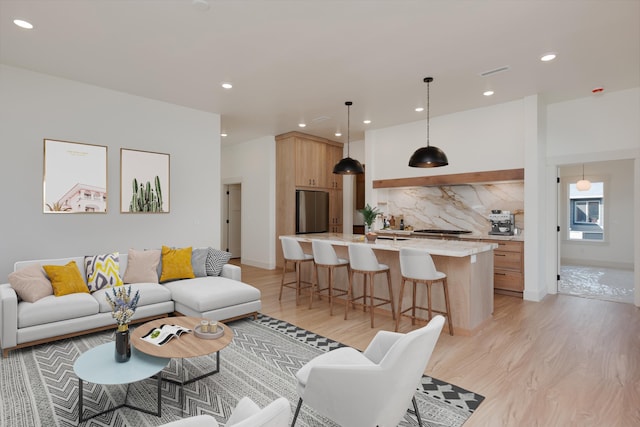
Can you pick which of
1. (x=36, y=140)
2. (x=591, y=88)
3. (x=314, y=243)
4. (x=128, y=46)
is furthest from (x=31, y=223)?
(x=591, y=88)

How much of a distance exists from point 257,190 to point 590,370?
21.3 feet

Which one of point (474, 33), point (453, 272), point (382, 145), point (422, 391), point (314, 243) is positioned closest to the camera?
point (422, 391)

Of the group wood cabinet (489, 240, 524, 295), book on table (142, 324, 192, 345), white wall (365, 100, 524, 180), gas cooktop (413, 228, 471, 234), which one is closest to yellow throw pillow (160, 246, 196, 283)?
book on table (142, 324, 192, 345)

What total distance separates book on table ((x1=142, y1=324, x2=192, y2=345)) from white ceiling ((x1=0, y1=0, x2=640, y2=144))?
2.65 meters

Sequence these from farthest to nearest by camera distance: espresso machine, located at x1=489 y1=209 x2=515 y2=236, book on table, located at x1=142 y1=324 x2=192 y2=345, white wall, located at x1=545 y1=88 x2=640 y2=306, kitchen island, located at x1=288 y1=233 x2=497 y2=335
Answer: espresso machine, located at x1=489 y1=209 x2=515 y2=236 → white wall, located at x1=545 y1=88 x2=640 y2=306 → kitchen island, located at x1=288 y1=233 x2=497 y2=335 → book on table, located at x1=142 y1=324 x2=192 y2=345

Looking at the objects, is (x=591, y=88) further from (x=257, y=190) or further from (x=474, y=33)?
(x=257, y=190)

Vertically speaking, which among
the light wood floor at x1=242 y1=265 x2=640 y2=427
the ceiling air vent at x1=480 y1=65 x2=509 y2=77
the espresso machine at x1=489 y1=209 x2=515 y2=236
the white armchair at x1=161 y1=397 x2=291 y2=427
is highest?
the ceiling air vent at x1=480 y1=65 x2=509 y2=77

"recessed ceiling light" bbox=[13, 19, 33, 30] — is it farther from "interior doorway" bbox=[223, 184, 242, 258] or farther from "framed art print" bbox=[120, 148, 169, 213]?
"interior doorway" bbox=[223, 184, 242, 258]

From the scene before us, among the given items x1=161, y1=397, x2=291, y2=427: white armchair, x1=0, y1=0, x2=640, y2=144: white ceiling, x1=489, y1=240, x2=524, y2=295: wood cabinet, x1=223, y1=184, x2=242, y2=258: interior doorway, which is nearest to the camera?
x1=161, y1=397, x2=291, y2=427: white armchair

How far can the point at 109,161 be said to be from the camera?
4.68 metres

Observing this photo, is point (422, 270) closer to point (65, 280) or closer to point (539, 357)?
point (539, 357)

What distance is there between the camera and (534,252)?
4.97 meters

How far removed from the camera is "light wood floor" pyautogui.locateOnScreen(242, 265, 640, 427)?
2.26m

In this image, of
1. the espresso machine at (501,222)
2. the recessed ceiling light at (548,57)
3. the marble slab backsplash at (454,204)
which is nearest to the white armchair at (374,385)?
the recessed ceiling light at (548,57)
